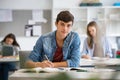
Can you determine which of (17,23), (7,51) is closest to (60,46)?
(7,51)

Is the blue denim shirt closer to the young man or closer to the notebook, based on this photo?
the young man

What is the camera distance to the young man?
2467mm

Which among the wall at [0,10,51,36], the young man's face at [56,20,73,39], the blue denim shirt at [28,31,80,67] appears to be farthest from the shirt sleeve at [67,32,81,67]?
the wall at [0,10,51,36]

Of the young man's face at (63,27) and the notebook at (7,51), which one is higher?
the young man's face at (63,27)

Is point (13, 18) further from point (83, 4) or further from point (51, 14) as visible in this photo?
point (83, 4)

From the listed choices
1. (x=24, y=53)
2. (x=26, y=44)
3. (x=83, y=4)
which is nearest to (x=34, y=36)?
(x=26, y=44)

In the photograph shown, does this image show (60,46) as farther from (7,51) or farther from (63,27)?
(7,51)

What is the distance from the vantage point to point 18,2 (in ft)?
20.2

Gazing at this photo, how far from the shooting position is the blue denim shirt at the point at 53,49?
250 cm

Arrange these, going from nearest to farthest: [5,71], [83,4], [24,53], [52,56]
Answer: [52,56] < [24,53] < [5,71] < [83,4]

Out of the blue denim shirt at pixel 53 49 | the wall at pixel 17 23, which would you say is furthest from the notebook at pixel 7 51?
the wall at pixel 17 23

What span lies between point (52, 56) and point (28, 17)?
379 cm

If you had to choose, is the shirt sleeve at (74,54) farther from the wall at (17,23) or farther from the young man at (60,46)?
the wall at (17,23)

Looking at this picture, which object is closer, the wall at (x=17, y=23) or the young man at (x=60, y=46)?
the young man at (x=60, y=46)
